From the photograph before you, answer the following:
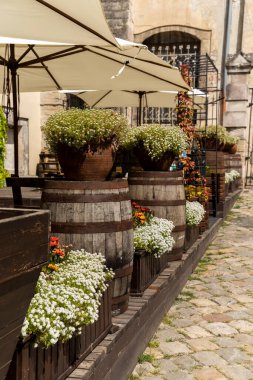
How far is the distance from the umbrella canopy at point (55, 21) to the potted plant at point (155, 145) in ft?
6.83

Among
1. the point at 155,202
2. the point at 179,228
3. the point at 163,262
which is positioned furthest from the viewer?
the point at 179,228

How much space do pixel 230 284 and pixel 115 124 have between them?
123 inches

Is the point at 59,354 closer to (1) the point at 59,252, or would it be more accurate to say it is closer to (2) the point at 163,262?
(1) the point at 59,252

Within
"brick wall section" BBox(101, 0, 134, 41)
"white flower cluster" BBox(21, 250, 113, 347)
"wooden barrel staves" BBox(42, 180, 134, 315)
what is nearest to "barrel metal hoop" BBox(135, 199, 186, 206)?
"wooden barrel staves" BBox(42, 180, 134, 315)

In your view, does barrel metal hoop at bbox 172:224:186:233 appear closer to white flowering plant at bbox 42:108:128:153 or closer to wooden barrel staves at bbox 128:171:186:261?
wooden barrel staves at bbox 128:171:186:261

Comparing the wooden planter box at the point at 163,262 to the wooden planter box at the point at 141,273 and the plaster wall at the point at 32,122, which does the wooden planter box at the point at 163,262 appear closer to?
the wooden planter box at the point at 141,273

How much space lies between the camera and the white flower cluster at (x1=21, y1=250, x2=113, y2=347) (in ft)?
7.30

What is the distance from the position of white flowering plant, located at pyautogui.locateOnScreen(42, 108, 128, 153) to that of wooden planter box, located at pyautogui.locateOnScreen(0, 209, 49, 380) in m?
1.63

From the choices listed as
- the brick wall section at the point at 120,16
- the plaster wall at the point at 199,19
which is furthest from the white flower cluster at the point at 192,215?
the plaster wall at the point at 199,19

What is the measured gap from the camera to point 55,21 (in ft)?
10.0

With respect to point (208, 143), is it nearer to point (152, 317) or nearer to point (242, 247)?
point (242, 247)

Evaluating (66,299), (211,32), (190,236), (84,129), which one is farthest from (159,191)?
(211,32)

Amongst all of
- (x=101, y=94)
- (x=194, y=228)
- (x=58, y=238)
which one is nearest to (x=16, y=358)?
(x=58, y=238)

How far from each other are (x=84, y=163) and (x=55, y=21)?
109cm
